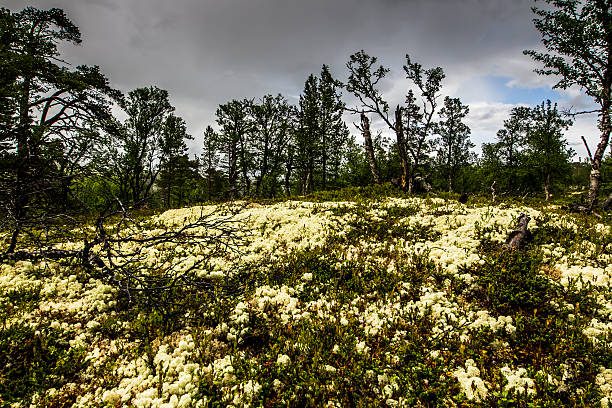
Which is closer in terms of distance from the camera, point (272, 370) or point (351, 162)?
point (272, 370)

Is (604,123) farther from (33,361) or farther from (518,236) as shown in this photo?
(33,361)

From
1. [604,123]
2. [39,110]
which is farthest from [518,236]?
[39,110]

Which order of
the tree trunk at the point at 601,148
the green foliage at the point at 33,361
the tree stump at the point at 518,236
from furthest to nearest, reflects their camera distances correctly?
the tree trunk at the point at 601,148, the tree stump at the point at 518,236, the green foliage at the point at 33,361

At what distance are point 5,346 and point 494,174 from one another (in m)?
51.4

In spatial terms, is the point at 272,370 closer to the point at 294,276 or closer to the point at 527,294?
the point at 294,276

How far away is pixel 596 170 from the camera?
575 inches

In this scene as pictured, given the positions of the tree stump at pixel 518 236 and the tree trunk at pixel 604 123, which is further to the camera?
the tree trunk at pixel 604 123

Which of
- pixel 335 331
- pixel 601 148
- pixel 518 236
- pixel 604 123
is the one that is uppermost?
pixel 604 123

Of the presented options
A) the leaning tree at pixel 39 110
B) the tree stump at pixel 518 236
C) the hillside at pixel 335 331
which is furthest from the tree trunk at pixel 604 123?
the leaning tree at pixel 39 110

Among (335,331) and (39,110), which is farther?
A: (39,110)

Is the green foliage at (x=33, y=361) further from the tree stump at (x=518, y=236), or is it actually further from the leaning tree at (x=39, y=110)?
the tree stump at (x=518, y=236)

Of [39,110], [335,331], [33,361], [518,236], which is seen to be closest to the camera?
[33,361]

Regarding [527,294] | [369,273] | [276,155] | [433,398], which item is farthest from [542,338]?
[276,155]

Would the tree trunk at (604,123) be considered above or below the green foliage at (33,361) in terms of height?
above
